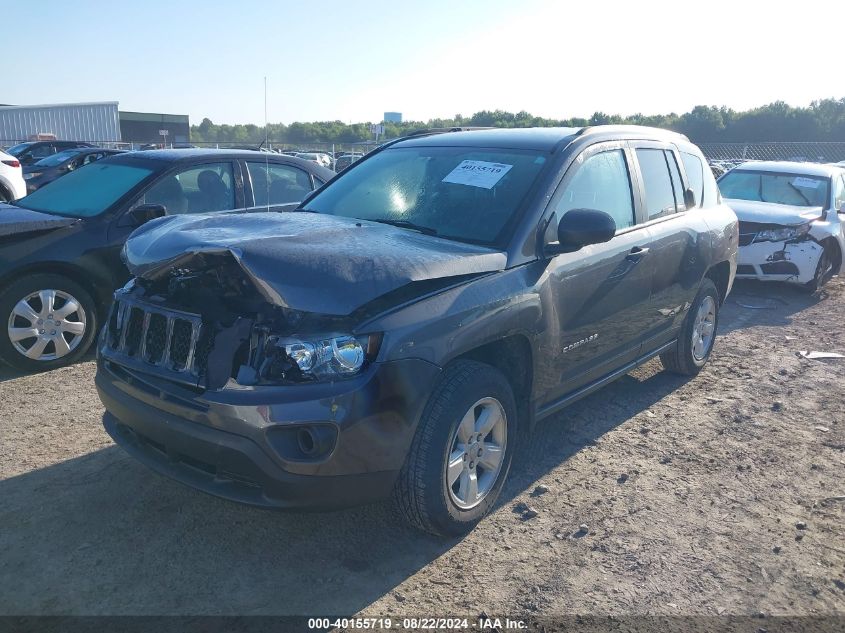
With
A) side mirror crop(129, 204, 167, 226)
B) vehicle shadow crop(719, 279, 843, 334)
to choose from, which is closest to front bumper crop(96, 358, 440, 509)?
side mirror crop(129, 204, 167, 226)

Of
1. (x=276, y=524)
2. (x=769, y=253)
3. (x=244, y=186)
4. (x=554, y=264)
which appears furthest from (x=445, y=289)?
(x=769, y=253)

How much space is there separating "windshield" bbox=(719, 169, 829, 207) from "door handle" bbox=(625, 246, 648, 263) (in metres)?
6.31

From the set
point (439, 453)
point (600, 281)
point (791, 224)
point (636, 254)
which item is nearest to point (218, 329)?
point (439, 453)

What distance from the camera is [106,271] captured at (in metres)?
5.35

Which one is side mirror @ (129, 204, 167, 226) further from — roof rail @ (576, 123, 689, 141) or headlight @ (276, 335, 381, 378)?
roof rail @ (576, 123, 689, 141)

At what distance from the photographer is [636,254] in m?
4.29


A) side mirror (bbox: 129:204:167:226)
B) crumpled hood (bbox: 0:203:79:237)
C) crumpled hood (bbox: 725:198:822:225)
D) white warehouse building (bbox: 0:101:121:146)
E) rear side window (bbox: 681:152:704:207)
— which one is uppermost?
white warehouse building (bbox: 0:101:121:146)

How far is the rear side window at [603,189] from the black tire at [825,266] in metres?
5.76

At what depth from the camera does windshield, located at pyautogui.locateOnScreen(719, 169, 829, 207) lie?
9445 millimetres

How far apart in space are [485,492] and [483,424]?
360 millimetres

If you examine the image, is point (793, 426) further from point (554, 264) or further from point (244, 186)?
point (244, 186)

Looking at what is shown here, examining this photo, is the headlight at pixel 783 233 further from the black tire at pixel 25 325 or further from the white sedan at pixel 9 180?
the white sedan at pixel 9 180

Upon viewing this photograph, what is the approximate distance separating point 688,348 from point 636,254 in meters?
1.55

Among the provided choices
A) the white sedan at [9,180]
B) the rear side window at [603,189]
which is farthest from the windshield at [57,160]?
the rear side window at [603,189]
